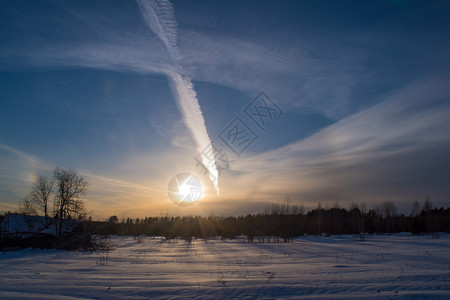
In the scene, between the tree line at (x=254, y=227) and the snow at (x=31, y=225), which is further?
the tree line at (x=254, y=227)

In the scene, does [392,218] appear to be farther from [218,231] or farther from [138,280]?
[138,280]

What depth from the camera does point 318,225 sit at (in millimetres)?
63375

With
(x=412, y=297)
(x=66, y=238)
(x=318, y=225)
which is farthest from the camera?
(x=318, y=225)

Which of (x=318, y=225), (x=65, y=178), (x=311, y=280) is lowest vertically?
(x=318, y=225)

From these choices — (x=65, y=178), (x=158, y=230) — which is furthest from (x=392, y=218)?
(x=65, y=178)

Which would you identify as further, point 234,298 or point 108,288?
point 108,288

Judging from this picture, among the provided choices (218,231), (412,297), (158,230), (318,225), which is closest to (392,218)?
(318,225)

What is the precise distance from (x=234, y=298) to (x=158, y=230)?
155 ft

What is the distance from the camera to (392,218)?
259ft

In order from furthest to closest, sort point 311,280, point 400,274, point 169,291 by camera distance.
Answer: point 400,274, point 311,280, point 169,291

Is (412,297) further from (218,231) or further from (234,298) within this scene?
(218,231)

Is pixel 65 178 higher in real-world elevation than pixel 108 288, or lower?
higher

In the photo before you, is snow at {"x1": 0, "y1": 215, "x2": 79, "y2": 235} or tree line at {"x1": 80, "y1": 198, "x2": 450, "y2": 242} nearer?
snow at {"x1": 0, "y1": 215, "x2": 79, "y2": 235}

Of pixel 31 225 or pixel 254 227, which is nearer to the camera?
pixel 31 225
